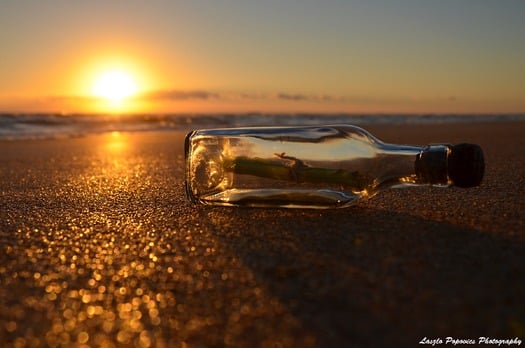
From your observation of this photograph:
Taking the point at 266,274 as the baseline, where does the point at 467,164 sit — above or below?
above

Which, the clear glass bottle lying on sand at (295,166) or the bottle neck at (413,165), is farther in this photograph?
the clear glass bottle lying on sand at (295,166)

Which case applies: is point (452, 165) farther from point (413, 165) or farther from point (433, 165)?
point (413, 165)

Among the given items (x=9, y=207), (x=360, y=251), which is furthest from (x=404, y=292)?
(x=9, y=207)

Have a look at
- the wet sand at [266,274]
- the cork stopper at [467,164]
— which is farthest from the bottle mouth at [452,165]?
the wet sand at [266,274]

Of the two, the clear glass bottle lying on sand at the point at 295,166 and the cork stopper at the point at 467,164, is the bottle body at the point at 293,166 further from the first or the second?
the cork stopper at the point at 467,164

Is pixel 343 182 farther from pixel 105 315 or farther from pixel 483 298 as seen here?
pixel 105 315

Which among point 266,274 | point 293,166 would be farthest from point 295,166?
point 266,274
